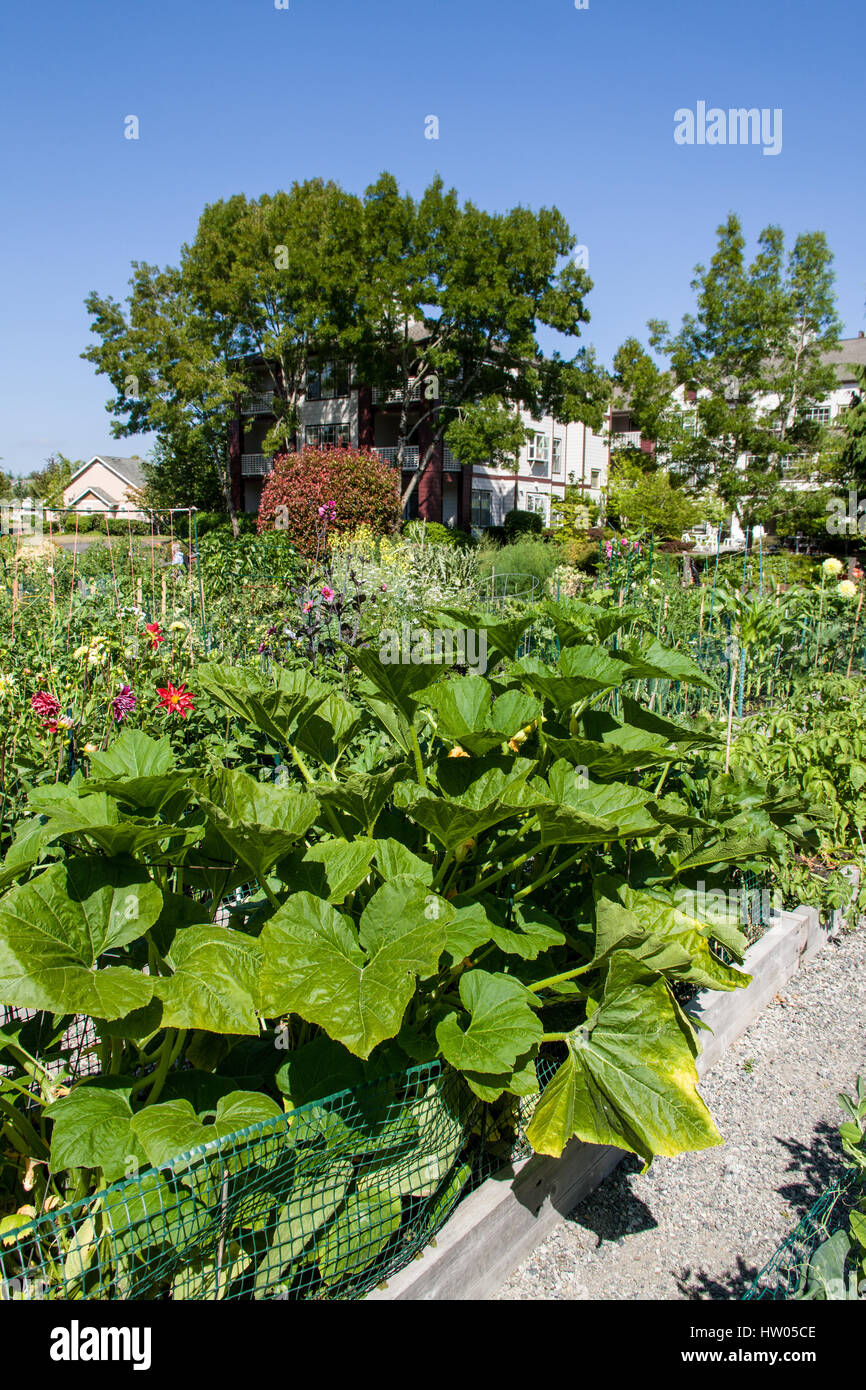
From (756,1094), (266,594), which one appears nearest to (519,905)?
(756,1094)

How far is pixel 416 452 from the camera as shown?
2858 centimetres

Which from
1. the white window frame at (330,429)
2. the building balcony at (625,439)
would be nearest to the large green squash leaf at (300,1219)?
the white window frame at (330,429)

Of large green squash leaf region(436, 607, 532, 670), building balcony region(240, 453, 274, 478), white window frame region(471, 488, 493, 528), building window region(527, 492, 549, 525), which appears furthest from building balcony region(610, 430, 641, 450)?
large green squash leaf region(436, 607, 532, 670)

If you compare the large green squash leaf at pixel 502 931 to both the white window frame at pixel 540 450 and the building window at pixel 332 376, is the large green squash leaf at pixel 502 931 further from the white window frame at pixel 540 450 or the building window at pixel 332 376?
the white window frame at pixel 540 450

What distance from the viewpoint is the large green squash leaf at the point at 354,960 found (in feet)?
4.22

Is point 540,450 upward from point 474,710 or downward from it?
upward

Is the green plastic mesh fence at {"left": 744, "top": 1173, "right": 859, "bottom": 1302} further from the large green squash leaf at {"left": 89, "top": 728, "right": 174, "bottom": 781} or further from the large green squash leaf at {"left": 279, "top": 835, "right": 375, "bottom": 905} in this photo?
the large green squash leaf at {"left": 89, "top": 728, "right": 174, "bottom": 781}

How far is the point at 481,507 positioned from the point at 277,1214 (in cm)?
3110

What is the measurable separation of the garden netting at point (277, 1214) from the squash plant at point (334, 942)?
0.06 meters

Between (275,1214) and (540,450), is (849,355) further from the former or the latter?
(275,1214)

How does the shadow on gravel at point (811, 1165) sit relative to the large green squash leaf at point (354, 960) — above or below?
below

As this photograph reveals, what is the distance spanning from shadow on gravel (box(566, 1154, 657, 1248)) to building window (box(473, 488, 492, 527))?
98.8 ft

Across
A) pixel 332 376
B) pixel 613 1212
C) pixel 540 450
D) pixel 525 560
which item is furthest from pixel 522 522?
pixel 613 1212

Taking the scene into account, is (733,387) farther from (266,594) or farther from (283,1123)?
(283,1123)
